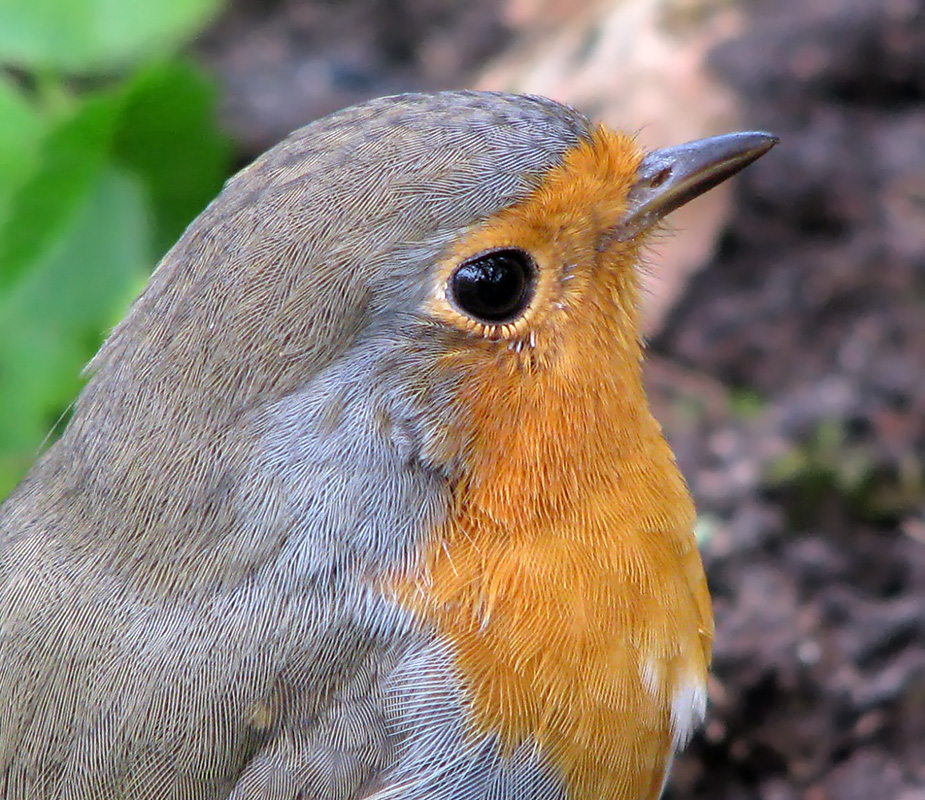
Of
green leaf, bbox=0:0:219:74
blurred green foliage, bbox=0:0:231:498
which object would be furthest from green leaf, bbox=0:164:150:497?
green leaf, bbox=0:0:219:74

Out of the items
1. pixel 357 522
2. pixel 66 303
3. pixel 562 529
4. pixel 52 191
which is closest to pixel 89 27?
pixel 52 191

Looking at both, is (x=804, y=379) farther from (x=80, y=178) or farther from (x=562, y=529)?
(x=80, y=178)

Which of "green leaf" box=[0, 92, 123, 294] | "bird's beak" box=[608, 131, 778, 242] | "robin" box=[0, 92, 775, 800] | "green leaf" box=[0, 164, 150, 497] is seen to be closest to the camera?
"robin" box=[0, 92, 775, 800]

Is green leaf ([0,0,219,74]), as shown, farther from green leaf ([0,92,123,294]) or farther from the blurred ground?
the blurred ground

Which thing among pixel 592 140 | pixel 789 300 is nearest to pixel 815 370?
pixel 789 300

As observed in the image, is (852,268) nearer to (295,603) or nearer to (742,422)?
(742,422)
